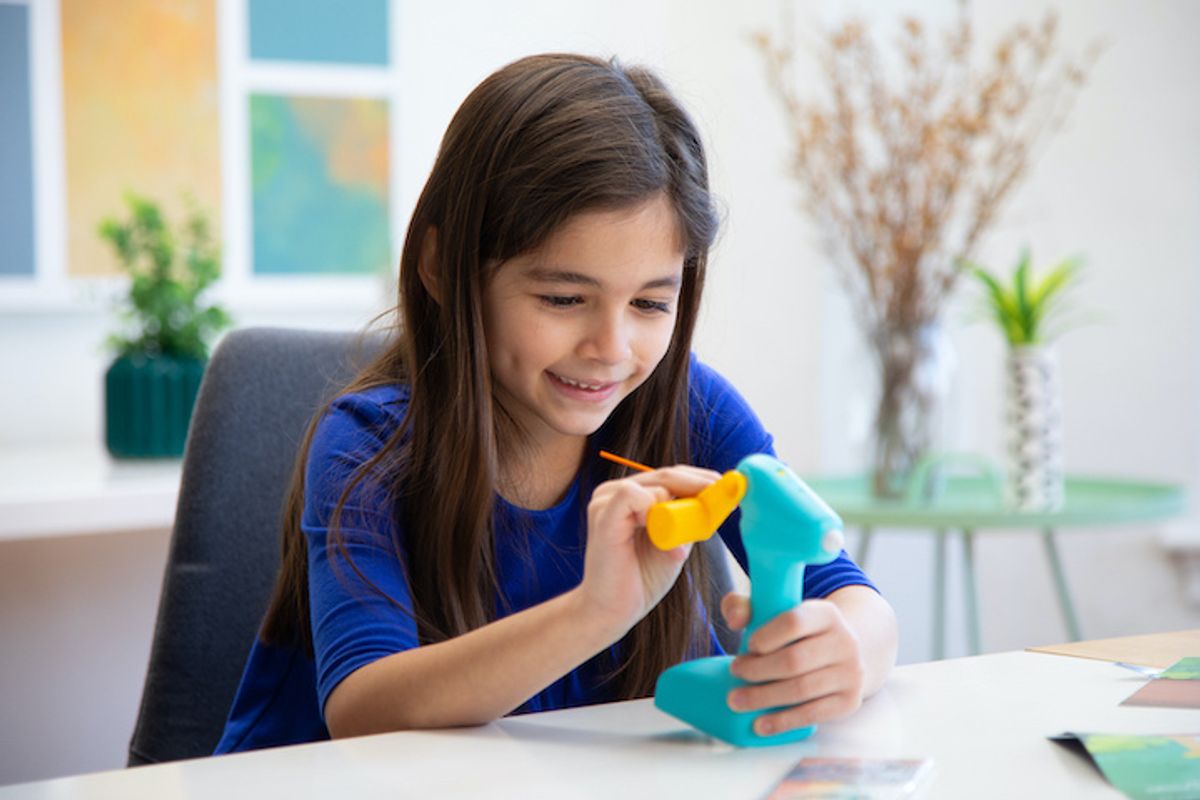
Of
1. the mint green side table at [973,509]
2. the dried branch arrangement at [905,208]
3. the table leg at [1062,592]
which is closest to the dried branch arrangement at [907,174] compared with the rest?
the dried branch arrangement at [905,208]

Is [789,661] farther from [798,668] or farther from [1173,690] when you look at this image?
[1173,690]

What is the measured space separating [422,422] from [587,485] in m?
0.17

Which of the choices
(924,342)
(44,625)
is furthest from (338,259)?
(924,342)

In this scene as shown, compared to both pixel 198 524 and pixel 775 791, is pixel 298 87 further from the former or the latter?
pixel 775 791

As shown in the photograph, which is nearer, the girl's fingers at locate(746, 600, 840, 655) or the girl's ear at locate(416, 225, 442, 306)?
the girl's fingers at locate(746, 600, 840, 655)

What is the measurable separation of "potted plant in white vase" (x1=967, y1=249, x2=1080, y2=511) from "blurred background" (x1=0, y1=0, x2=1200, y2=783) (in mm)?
144

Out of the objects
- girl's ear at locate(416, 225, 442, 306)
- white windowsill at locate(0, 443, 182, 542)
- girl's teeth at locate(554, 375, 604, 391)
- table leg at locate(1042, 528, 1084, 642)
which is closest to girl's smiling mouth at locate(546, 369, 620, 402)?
girl's teeth at locate(554, 375, 604, 391)

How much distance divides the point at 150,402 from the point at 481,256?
1.04 metres

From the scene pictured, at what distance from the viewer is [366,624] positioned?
87cm

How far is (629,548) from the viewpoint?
76cm

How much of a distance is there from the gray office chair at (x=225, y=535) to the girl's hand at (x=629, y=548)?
389 millimetres

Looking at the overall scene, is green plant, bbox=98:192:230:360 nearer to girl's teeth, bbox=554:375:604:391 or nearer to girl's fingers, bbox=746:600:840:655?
girl's teeth, bbox=554:375:604:391

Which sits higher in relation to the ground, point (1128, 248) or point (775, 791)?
point (1128, 248)

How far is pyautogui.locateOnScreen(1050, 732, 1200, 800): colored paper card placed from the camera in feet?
2.13
